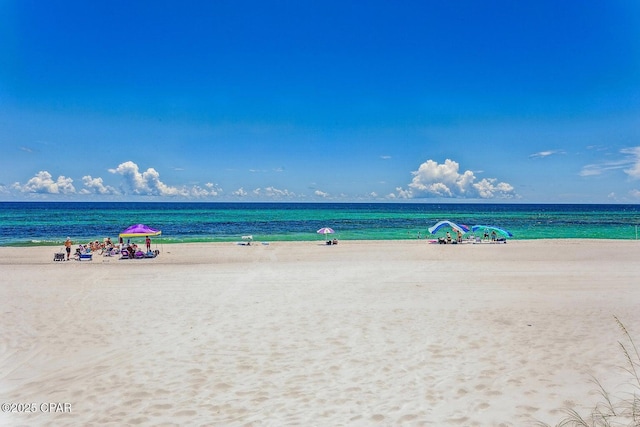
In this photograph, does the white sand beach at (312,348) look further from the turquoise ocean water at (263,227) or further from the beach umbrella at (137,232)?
the turquoise ocean water at (263,227)

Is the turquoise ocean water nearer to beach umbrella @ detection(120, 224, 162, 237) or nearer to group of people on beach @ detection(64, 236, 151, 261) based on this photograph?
group of people on beach @ detection(64, 236, 151, 261)

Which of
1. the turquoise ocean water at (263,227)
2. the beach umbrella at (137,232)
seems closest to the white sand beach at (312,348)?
the beach umbrella at (137,232)

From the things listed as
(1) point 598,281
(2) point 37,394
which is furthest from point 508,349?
(1) point 598,281

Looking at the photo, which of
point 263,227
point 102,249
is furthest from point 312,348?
point 263,227

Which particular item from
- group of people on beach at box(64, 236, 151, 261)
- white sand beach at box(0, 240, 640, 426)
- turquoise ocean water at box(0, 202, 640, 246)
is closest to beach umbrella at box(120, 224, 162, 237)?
group of people on beach at box(64, 236, 151, 261)

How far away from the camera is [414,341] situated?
8.36m

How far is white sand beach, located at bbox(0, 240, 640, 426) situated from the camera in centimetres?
555

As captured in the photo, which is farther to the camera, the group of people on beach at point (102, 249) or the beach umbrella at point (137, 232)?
the beach umbrella at point (137, 232)

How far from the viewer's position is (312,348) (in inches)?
313

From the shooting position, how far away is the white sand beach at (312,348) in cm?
555

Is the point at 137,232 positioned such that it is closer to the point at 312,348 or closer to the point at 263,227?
the point at 312,348

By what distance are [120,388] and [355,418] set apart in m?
3.76

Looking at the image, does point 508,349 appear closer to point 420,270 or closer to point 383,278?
point 383,278

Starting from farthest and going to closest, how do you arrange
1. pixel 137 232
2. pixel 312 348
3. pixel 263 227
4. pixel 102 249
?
pixel 263 227 → pixel 102 249 → pixel 137 232 → pixel 312 348
